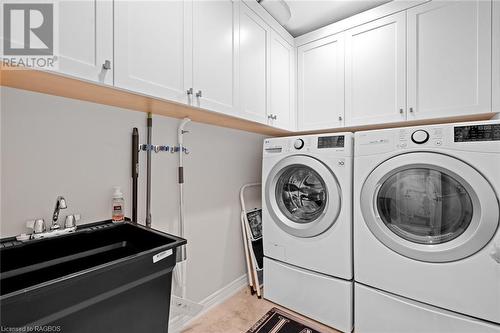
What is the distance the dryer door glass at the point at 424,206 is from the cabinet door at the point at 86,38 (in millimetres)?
1663

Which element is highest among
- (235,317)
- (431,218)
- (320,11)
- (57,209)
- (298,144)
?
(320,11)

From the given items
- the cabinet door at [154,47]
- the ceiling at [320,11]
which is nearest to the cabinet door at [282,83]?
the ceiling at [320,11]

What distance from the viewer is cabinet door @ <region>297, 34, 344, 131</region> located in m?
1.94

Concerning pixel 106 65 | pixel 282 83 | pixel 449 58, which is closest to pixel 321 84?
pixel 282 83

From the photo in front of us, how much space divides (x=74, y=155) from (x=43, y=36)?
1.88ft

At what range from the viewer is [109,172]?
4.18 feet

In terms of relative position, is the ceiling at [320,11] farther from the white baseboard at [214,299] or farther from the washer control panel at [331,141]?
the white baseboard at [214,299]

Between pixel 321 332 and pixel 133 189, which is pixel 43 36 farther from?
pixel 321 332

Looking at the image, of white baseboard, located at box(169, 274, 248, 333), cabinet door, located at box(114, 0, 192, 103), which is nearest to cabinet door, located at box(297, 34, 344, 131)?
cabinet door, located at box(114, 0, 192, 103)

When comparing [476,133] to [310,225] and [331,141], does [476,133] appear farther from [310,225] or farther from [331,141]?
[310,225]

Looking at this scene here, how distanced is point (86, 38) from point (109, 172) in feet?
2.27

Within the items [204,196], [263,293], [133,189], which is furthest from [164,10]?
[263,293]

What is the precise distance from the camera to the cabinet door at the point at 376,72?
1684 mm

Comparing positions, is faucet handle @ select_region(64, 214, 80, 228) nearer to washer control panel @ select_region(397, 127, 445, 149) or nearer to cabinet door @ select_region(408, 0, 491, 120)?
washer control panel @ select_region(397, 127, 445, 149)
